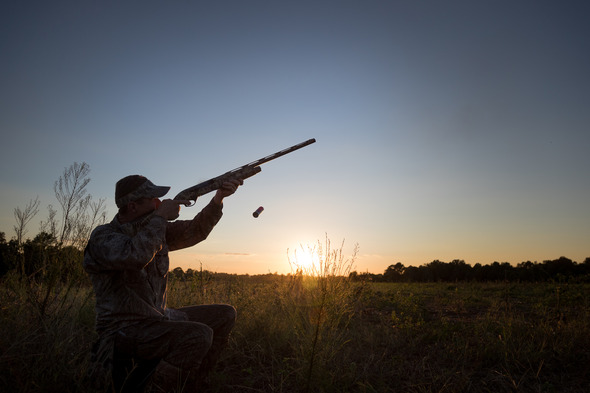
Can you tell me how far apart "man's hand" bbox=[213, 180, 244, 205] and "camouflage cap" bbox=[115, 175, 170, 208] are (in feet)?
3.64

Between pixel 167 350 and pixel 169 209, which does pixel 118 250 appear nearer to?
pixel 169 209

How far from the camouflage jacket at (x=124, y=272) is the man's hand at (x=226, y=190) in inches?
49.4

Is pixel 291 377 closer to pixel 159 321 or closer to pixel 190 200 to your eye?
pixel 159 321

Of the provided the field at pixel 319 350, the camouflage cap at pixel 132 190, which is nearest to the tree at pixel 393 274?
the field at pixel 319 350

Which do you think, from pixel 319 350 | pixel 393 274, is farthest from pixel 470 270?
pixel 319 350

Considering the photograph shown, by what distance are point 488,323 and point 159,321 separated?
553cm

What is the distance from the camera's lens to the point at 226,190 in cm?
443

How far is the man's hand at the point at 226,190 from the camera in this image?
4.31 meters

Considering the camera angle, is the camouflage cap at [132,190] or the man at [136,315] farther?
the camouflage cap at [132,190]

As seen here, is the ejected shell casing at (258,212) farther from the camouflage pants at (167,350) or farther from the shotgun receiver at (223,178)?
the camouflage pants at (167,350)

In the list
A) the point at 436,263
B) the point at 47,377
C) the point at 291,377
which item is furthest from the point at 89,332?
the point at 436,263

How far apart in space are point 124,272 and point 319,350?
2.26m

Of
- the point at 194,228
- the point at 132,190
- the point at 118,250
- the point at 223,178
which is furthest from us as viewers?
the point at 223,178

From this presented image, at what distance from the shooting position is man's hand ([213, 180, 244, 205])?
4.31m
